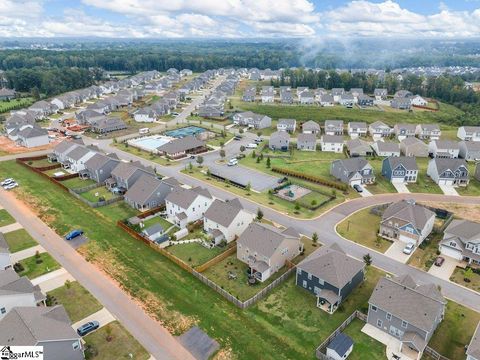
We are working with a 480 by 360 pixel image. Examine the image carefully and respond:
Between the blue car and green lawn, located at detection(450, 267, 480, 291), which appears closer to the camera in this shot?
green lawn, located at detection(450, 267, 480, 291)

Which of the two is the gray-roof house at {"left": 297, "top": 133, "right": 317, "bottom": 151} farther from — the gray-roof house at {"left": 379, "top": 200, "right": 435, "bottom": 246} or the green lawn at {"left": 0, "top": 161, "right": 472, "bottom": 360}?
the green lawn at {"left": 0, "top": 161, "right": 472, "bottom": 360}

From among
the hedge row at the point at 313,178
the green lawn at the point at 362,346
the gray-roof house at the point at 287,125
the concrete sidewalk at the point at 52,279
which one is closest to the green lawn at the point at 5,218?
the concrete sidewalk at the point at 52,279

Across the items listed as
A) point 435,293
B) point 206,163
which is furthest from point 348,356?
point 206,163

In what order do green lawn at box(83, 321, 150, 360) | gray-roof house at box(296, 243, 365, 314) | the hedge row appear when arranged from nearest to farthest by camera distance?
1. green lawn at box(83, 321, 150, 360)
2. gray-roof house at box(296, 243, 365, 314)
3. the hedge row

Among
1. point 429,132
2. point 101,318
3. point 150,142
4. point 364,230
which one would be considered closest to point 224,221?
point 101,318

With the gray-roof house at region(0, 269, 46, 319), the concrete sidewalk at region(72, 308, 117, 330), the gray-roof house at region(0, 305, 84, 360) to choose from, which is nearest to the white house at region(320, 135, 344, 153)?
the concrete sidewalk at region(72, 308, 117, 330)

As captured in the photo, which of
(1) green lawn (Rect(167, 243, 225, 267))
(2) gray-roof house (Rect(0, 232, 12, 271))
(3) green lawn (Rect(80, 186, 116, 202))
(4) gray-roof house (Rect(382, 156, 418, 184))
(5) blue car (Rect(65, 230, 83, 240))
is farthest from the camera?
(4) gray-roof house (Rect(382, 156, 418, 184))

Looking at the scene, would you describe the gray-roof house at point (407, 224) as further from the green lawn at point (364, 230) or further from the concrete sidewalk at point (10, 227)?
the concrete sidewalk at point (10, 227)

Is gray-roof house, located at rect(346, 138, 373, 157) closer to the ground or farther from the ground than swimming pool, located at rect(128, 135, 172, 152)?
farther from the ground
